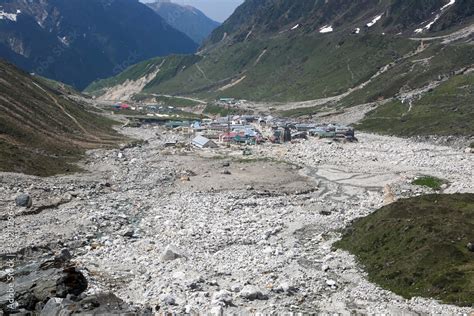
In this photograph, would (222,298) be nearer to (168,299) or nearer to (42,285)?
(168,299)

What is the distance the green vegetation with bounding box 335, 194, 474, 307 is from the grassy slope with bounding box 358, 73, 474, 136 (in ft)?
234

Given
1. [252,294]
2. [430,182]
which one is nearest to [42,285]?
[252,294]

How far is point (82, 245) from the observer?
3838 centimetres

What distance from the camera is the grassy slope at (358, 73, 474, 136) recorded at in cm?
11125

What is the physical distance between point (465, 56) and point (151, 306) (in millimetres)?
160481

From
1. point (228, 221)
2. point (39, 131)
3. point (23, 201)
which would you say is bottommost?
point (228, 221)

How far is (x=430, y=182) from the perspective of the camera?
6375 cm

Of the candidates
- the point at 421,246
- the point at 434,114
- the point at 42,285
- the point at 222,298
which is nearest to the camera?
the point at 42,285

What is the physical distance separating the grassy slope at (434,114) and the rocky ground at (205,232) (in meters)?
27.7

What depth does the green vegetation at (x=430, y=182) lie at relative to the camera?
204ft

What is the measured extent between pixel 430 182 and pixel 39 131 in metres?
62.2

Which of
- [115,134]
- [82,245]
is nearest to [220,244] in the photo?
[82,245]

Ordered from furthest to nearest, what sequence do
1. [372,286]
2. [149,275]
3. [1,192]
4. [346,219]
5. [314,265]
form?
1. [1,192]
2. [346,219]
3. [314,265]
4. [149,275]
5. [372,286]

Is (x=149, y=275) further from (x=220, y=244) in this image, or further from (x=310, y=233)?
(x=310, y=233)
